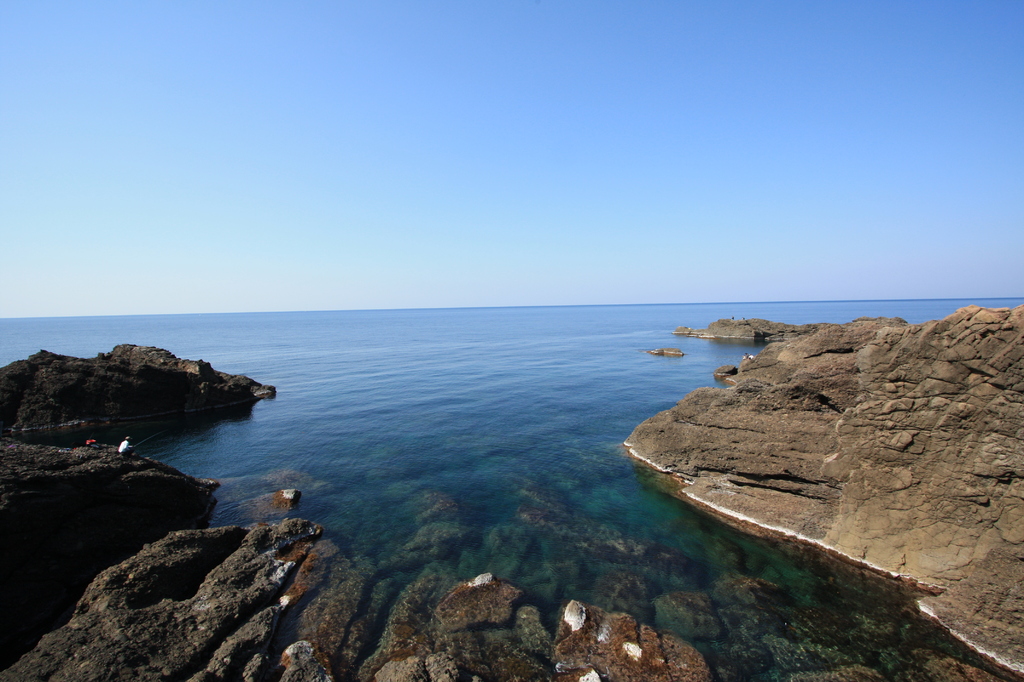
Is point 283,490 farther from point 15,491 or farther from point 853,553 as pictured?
point 853,553

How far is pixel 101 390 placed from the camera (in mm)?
43594

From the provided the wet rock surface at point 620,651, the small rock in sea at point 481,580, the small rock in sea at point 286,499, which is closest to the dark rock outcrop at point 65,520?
the small rock in sea at point 286,499

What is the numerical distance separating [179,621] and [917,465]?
91.1ft

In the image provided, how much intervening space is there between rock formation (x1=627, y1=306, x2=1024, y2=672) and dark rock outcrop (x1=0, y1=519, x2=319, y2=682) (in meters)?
21.2

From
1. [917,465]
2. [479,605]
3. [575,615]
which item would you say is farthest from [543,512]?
[917,465]

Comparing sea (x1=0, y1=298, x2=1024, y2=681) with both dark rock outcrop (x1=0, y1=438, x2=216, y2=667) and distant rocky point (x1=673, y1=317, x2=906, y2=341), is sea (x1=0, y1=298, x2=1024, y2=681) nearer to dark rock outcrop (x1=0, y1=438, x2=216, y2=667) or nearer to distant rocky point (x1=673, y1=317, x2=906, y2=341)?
dark rock outcrop (x1=0, y1=438, x2=216, y2=667)

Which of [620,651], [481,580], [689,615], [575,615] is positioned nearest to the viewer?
[620,651]

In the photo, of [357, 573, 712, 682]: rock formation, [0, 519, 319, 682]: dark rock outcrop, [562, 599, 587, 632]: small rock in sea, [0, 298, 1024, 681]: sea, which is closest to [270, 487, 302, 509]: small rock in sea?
[0, 298, 1024, 681]: sea

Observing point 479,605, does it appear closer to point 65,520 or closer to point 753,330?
point 65,520

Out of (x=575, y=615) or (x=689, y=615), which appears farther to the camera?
(x=689, y=615)

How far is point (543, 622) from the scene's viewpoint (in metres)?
14.9

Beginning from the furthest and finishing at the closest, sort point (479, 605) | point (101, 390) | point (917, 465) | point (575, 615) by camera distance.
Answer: point (101, 390) → point (917, 465) → point (479, 605) → point (575, 615)

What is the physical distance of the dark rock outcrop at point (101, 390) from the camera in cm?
4156

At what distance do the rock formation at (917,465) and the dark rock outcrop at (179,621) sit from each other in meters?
21.2
